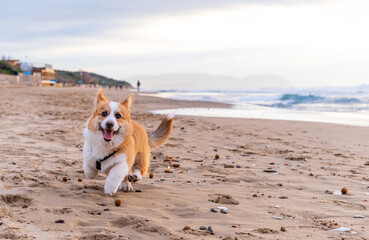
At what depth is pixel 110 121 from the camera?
13.5 feet

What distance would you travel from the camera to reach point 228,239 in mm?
3217

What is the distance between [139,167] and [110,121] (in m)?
1.05

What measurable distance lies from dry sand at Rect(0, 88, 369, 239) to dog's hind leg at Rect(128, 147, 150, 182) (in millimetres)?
177

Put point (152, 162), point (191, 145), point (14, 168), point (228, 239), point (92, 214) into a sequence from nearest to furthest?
1. point (228, 239)
2. point (92, 214)
3. point (14, 168)
4. point (152, 162)
5. point (191, 145)

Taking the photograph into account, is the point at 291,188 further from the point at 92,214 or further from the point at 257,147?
the point at 257,147

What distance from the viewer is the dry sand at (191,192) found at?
11.1ft

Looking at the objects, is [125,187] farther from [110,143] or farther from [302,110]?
[302,110]

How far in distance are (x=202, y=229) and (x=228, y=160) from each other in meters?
3.52

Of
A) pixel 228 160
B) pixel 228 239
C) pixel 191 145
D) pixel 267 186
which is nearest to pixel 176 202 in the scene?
pixel 228 239

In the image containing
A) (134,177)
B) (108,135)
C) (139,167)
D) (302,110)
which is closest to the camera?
(108,135)

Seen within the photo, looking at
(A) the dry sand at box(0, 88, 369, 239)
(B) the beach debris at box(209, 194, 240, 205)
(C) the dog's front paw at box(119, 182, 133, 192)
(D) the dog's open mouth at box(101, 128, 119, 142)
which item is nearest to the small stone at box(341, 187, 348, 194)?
(A) the dry sand at box(0, 88, 369, 239)

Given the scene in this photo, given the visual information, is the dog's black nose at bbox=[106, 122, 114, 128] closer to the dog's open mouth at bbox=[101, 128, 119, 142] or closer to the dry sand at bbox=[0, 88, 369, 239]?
the dog's open mouth at bbox=[101, 128, 119, 142]

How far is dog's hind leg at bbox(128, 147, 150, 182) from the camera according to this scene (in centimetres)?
483

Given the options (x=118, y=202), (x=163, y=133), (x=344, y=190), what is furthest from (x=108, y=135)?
(x=344, y=190)
